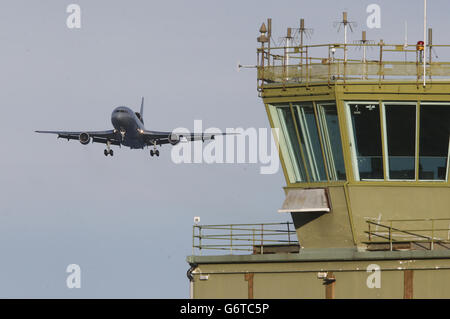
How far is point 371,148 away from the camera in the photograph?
28.9m

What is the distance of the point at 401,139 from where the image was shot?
A: 28.6m

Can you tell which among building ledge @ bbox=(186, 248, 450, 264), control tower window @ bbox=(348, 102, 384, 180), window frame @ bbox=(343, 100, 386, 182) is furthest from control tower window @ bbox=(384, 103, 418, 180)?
building ledge @ bbox=(186, 248, 450, 264)

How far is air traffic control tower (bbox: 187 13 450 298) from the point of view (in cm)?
2836

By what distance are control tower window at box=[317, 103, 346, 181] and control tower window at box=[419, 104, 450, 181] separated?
2.09m

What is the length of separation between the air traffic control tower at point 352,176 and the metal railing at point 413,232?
0.09 feet

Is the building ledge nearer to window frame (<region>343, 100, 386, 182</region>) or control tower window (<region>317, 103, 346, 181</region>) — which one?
window frame (<region>343, 100, 386, 182</region>)

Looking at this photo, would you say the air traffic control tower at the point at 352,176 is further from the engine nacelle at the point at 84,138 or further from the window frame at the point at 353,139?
the engine nacelle at the point at 84,138

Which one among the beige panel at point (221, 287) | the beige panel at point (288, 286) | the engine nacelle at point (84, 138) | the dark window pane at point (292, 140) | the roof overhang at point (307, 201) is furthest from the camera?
the engine nacelle at point (84, 138)

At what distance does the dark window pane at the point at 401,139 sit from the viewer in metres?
28.5

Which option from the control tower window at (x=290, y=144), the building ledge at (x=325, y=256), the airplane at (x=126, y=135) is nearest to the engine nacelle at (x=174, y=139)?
the airplane at (x=126, y=135)

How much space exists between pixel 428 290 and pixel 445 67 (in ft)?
20.1
